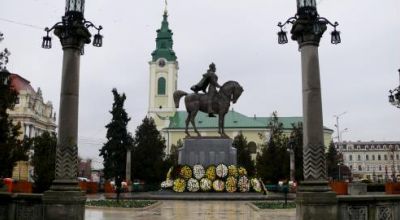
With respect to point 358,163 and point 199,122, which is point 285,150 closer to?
point 199,122

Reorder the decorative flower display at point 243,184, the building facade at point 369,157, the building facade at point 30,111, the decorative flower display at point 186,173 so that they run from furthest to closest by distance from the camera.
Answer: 1. the building facade at point 369,157
2. the building facade at point 30,111
3. the decorative flower display at point 186,173
4. the decorative flower display at point 243,184

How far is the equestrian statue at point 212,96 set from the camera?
3538 cm

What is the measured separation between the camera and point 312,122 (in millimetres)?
14398

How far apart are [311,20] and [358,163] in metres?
167

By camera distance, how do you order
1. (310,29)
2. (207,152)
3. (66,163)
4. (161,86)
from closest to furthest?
1. (310,29)
2. (66,163)
3. (207,152)
4. (161,86)

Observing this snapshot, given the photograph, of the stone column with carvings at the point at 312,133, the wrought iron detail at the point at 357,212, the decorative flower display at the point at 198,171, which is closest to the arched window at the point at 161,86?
the decorative flower display at the point at 198,171

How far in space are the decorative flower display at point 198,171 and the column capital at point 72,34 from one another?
19.9 metres

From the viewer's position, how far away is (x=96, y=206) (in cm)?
2489

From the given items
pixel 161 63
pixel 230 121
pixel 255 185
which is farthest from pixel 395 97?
pixel 161 63

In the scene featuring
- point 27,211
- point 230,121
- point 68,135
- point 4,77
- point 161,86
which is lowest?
point 27,211

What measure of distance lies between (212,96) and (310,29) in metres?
21.3

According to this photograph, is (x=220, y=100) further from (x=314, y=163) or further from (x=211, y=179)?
(x=314, y=163)

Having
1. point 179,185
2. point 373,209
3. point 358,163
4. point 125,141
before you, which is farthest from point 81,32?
point 358,163

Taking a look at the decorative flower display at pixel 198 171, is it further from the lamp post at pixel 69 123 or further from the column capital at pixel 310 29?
the column capital at pixel 310 29
